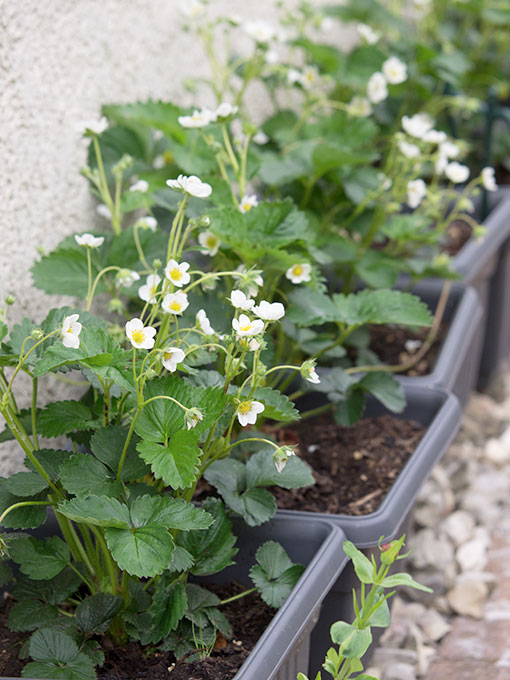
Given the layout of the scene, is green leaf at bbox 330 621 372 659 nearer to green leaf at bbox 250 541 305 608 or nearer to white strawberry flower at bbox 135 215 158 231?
green leaf at bbox 250 541 305 608

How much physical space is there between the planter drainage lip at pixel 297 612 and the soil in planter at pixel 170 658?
75 millimetres

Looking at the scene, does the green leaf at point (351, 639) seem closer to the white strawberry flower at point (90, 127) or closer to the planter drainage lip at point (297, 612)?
the planter drainage lip at point (297, 612)

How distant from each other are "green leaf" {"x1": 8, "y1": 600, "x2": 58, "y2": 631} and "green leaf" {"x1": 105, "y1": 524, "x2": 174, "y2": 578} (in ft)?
0.74

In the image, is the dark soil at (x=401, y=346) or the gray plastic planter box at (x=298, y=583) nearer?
the gray plastic planter box at (x=298, y=583)

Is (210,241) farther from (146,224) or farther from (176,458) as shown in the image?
(176,458)

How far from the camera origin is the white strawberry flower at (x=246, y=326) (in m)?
1.00

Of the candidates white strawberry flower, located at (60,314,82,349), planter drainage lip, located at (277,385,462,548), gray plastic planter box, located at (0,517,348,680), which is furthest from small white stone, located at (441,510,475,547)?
white strawberry flower, located at (60,314,82,349)

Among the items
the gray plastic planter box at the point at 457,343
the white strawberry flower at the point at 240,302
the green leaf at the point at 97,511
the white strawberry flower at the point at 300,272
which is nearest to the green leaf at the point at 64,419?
the green leaf at the point at 97,511

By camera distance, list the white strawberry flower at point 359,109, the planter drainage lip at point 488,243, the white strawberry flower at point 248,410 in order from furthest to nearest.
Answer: the planter drainage lip at point 488,243
the white strawberry flower at point 359,109
the white strawberry flower at point 248,410

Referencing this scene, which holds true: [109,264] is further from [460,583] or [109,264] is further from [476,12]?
[476,12]

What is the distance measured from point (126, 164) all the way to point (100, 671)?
2.44 feet

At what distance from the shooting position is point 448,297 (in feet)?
6.86

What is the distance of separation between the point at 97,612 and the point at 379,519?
419 mm

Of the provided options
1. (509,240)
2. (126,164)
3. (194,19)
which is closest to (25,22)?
(126,164)
